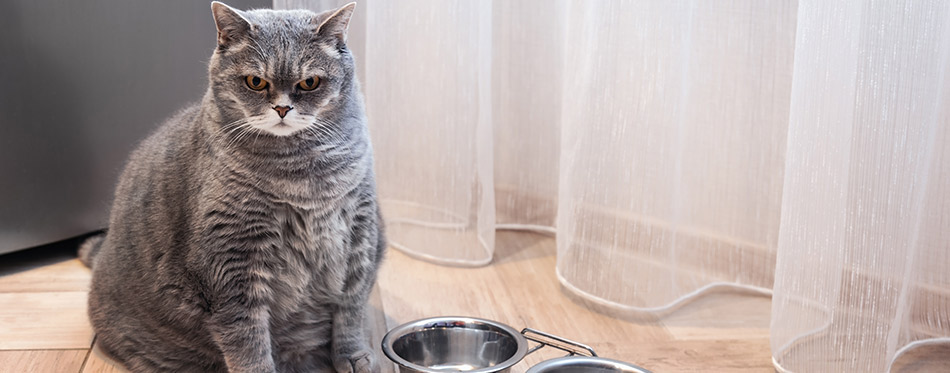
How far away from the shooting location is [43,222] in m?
1.65

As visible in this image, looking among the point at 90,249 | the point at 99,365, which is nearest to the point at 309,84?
the point at 99,365

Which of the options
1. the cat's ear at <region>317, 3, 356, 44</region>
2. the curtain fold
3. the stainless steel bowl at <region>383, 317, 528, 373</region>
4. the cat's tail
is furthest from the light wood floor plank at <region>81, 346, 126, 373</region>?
the curtain fold

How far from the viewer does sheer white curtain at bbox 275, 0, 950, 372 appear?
3.47ft

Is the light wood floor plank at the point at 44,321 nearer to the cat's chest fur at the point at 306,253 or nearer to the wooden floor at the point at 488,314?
the wooden floor at the point at 488,314

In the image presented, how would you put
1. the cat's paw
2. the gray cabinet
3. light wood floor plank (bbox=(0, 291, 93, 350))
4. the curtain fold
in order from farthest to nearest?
the gray cabinet, light wood floor plank (bbox=(0, 291, 93, 350)), the cat's paw, the curtain fold

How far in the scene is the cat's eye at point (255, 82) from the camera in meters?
1.07

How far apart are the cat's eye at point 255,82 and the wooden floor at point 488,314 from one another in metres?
0.51

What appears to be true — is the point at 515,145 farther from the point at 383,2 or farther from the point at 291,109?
the point at 291,109

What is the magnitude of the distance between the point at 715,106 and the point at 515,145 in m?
0.54

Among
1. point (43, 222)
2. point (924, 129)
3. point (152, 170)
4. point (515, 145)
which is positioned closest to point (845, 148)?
point (924, 129)

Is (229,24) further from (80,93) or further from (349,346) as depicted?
(80,93)

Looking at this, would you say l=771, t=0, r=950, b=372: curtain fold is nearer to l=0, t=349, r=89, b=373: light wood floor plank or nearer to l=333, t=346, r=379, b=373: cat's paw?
l=333, t=346, r=379, b=373: cat's paw

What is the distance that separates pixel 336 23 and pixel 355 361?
1.66 ft

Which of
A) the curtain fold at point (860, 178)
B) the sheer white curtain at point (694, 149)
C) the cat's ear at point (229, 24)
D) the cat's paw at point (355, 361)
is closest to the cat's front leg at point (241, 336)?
the cat's paw at point (355, 361)
